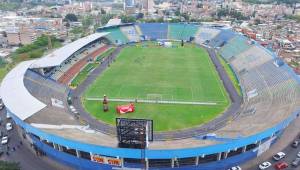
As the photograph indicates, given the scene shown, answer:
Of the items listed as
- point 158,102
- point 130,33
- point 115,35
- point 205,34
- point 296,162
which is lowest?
point 296,162

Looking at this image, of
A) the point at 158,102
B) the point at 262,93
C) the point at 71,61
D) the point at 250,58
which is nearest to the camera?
the point at 262,93

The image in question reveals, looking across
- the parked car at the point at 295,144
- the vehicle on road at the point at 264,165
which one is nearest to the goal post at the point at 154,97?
the vehicle on road at the point at 264,165

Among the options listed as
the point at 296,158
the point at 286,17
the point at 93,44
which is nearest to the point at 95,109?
the point at 296,158

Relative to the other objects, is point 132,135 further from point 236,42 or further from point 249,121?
point 236,42

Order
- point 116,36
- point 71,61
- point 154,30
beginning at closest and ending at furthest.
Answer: point 71,61, point 116,36, point 154,30

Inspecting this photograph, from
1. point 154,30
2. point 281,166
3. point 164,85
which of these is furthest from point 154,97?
point 154,30

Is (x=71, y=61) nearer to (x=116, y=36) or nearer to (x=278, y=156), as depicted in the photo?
(x=116, y=36)

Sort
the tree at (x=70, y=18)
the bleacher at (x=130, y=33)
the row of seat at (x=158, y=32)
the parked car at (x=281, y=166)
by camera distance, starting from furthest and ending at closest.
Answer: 1. the tree at (x=70, y=18)
2. the bleacher at (x=130, y=33)
3. the row of seat at (x=158, y=32)
4. the parked car at (x=281, y=166)

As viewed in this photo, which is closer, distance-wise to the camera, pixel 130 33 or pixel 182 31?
pixel 130 33

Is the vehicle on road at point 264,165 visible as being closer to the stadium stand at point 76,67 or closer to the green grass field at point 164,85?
the green grass field at point 164,85
